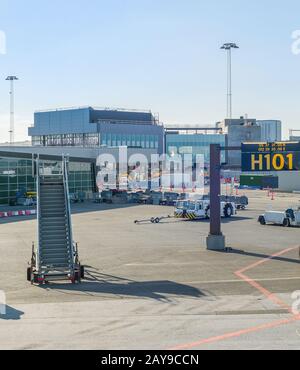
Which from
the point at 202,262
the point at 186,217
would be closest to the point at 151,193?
→ the point at 186,217

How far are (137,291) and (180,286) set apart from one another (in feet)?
6.98

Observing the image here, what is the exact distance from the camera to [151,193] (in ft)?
262

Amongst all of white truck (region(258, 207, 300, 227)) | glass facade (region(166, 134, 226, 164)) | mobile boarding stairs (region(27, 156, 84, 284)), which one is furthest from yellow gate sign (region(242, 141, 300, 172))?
glass facade (region(166, 134, 226, 164))

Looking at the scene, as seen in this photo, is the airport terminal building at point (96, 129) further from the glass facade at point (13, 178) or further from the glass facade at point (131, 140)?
the glass facade at point (13, 178)

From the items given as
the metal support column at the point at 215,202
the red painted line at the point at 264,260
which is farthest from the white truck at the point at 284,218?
the metal support column at the point at 215,202

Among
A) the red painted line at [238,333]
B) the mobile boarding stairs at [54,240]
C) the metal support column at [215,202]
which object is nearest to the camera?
the red painted line at [238,333]

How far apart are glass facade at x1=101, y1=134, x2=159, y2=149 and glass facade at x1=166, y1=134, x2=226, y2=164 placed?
870cm

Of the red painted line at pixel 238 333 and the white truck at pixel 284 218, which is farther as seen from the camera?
the white truck at pixel 284 218

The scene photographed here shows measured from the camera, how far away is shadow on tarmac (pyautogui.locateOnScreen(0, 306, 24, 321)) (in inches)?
813

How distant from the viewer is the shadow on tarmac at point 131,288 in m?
24.3

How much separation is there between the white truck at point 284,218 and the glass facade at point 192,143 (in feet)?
276
